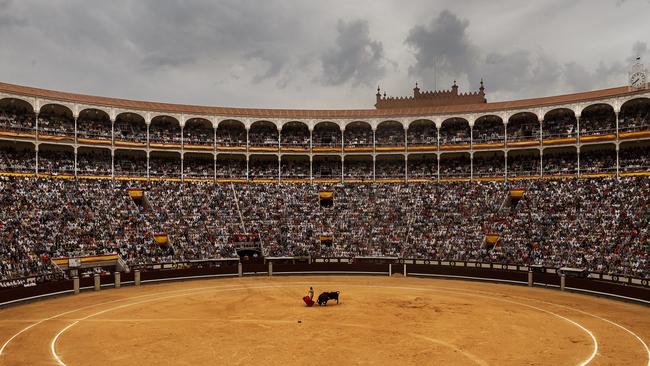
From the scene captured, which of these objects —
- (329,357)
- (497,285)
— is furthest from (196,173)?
(329,357)

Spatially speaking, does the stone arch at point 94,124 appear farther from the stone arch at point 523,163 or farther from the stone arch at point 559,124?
the stone arch at point 559,124

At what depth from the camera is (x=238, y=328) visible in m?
24.4

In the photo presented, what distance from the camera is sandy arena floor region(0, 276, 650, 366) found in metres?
19.4

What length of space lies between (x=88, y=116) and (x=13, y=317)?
3610 centimetres

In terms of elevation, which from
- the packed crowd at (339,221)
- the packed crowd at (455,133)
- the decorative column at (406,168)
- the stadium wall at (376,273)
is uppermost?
the packed crowd at (455,133)

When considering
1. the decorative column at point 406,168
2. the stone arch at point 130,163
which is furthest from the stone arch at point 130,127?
the decorative column at point 406,168

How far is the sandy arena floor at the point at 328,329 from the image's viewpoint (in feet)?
63.7

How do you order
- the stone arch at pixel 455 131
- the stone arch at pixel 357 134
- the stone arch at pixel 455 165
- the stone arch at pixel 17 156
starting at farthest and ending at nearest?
the stone arch at pixel 357 134
the stone arch at pixel 455 131
the stone arch at pixel 455 165
the stone arch at pixel 17 156

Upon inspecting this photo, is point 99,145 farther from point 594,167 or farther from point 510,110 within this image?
point 594,167

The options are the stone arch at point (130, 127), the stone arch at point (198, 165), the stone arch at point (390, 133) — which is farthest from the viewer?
the stone arch at point (390, 133)

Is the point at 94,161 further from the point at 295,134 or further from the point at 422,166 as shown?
the point at 422,166

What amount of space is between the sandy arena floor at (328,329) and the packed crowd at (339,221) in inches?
330

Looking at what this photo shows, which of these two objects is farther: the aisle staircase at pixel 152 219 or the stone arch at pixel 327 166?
the stone arch at pixel 327 166

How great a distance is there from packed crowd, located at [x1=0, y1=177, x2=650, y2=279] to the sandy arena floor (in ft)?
27.5
